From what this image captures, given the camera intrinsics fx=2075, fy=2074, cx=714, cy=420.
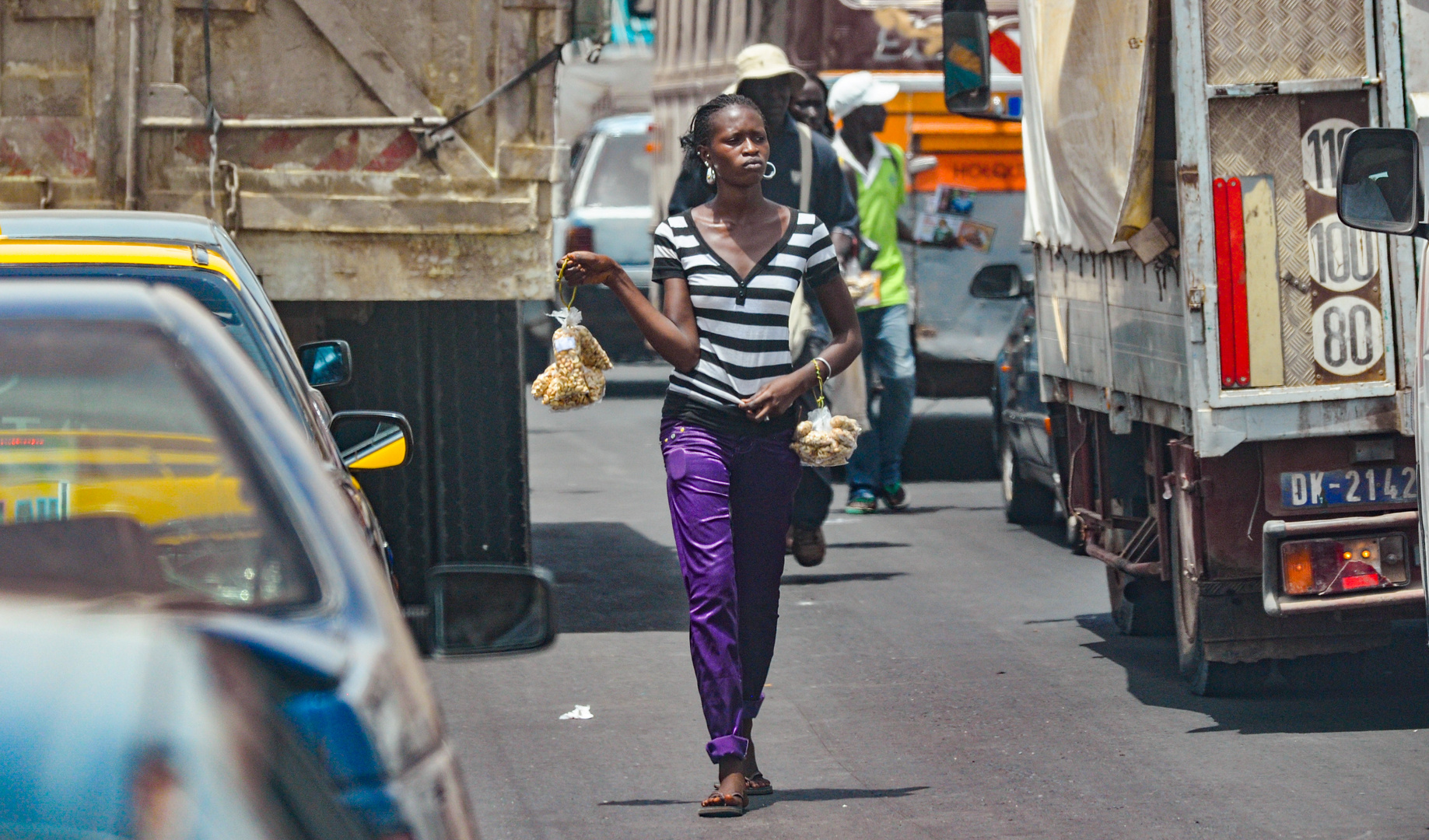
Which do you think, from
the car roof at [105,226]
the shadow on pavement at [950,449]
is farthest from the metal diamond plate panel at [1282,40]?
the shadow on pavement at [950,449]

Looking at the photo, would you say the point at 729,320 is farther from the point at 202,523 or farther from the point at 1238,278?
the point at 202,523

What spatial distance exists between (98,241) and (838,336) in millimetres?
1991

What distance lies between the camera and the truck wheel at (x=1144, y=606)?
7570 millimetres

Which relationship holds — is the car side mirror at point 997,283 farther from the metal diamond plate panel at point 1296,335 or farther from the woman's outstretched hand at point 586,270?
the woman's outstretched hand at point 586,270

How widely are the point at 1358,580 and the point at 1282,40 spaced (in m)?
1.53

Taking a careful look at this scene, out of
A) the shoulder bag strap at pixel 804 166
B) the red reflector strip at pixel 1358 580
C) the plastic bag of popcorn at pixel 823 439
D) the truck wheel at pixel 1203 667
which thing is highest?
the shoulder bag strap at pixel 804 166

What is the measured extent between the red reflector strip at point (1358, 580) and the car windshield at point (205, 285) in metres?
3.07

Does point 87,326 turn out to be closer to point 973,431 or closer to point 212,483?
point 212,483

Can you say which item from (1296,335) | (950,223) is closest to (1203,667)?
(1296,335)

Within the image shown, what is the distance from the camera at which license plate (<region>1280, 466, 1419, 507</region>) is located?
589 centimetres

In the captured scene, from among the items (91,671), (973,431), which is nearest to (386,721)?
(91,671)

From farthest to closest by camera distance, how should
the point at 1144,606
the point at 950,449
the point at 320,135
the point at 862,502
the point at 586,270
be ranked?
1. the point at 950,449
2. the point at 862,502
3. the point at 1144,606
4. the point at 320,135
5. the point at 586,270

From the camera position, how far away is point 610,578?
30.3ft

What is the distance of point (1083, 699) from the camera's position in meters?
6.58
